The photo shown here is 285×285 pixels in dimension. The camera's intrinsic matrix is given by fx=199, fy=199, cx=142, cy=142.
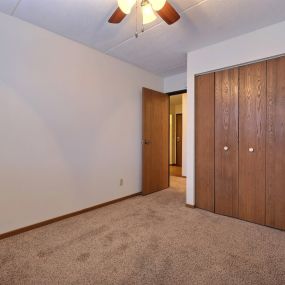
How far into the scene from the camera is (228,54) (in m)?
2.67

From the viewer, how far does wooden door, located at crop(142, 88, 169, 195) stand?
3.70 m

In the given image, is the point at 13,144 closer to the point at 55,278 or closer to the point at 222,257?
the point at 55,278

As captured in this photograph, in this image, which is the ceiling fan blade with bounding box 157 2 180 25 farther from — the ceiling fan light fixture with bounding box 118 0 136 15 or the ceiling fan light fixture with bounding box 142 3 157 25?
the ceiling fan light fixture with bounding box 118 0 136 15

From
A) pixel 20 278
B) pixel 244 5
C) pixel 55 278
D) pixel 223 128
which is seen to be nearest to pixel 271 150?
pixel 223 128

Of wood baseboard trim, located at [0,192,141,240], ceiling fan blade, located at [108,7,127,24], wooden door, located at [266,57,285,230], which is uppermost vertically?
ceiling fan blade, located at [108,7,127,24]

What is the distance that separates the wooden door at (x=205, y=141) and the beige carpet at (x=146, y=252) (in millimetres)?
327

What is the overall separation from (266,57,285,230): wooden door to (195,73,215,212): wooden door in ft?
2.24

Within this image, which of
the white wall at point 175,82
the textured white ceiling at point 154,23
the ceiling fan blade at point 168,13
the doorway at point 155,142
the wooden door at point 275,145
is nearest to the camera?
the ceiling fan blade at point 168,13

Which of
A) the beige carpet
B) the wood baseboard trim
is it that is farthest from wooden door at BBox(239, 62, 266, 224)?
the wood baseboard trim

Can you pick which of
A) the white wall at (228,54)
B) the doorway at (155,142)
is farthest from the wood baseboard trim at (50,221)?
the white wall at (228,54)

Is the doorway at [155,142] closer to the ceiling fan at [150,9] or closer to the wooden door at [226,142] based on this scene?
the wooden door at [226,142]

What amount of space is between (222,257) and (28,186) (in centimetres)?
218

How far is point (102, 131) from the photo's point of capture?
122 inches

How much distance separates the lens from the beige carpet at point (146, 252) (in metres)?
1.56
